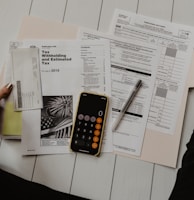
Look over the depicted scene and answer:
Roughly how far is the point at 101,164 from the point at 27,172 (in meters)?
0.17

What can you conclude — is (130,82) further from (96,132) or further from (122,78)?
(96,132)

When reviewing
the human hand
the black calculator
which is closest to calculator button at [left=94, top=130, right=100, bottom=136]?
the black calculator

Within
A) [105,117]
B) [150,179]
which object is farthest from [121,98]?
[150,179]

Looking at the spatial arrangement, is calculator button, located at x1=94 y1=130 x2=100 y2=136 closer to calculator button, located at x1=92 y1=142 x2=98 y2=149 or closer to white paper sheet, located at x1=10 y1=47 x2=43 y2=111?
calculator button, located at x1=92 y1=142 x2=98 y2=149

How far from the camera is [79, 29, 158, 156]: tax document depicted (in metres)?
0.79

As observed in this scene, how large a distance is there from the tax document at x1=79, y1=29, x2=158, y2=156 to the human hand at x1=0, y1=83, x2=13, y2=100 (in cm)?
21

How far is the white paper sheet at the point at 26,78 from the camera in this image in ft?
2.60

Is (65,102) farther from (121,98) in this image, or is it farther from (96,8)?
(96,8)

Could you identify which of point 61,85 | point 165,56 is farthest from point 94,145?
point 165,56

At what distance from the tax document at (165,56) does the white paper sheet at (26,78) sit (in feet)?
0.67

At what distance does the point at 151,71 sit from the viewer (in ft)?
2.69

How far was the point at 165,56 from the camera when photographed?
2.72ft

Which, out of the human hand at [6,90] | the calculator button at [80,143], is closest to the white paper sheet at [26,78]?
the human hand at [6,90]

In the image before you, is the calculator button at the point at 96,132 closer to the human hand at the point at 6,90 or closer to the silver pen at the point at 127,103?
the silver pen at the point at 127,103
